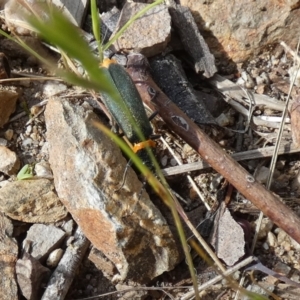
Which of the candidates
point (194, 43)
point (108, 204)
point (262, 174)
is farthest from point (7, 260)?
point (194, 43)

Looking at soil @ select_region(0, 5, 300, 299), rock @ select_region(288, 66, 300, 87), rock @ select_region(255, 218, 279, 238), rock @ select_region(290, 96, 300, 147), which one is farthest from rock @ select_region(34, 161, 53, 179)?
rock @ select_region(288, 66, 300, 87)

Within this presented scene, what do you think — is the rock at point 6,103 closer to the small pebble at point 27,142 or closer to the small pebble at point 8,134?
the small pebble at point 8,134

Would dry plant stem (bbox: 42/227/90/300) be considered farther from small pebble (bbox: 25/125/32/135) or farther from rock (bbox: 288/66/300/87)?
rock (bbox: 288/66/300/87)

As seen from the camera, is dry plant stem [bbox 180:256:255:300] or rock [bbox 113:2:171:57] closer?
dry plant stem [bbox 180:256:255:300]

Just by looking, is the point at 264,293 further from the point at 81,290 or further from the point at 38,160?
the point at 38,160

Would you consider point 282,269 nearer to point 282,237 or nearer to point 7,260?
point 282,237

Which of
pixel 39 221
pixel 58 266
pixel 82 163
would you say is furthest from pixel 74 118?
pixel 58 266
